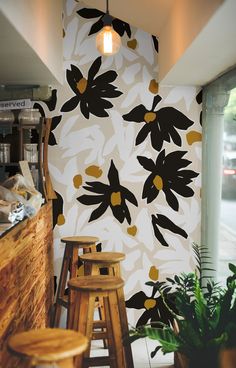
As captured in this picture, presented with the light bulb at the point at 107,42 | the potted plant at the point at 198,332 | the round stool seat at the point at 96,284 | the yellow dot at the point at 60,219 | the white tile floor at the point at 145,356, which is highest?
the light bulb at the point at 107,42

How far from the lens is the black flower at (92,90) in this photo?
4.60m

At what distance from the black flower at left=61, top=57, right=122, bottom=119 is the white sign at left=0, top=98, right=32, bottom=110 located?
399 mm

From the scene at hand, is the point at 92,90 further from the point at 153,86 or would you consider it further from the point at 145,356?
the point at 145,356

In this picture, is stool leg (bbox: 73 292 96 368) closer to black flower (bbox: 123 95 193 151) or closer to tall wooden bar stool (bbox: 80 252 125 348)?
tall wooden bar stool (bbox: 80 252 125 348)

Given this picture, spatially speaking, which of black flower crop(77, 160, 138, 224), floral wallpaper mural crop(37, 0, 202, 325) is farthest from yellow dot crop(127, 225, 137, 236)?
black flower crop(77, 160, 138, 224)

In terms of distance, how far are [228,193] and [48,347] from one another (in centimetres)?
268

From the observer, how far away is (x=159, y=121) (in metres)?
4.62

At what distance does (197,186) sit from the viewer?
4.64 m

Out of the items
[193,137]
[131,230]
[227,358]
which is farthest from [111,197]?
[227,358]

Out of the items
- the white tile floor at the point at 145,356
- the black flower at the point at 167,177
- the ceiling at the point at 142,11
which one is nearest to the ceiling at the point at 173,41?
the ceiling at the point at 142,11

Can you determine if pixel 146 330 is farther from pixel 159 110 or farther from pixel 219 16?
pixel 159 110

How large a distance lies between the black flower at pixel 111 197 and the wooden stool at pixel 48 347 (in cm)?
271

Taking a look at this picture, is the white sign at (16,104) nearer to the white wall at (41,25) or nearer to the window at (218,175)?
the white wall at (41,25)

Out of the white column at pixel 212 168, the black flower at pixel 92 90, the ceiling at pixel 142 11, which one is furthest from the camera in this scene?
the black flower at pixel 92 90
